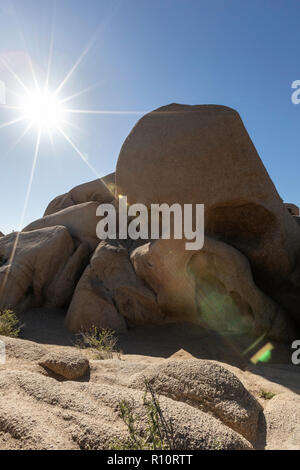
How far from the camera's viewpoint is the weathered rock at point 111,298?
273 inches

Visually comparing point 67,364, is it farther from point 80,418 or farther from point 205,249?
point 205,249

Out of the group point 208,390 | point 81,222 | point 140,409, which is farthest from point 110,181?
point 140,409

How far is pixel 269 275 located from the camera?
Answer: 6.76 m

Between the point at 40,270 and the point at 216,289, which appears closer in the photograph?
the point at 216,289

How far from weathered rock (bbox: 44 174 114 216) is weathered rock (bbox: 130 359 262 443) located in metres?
12.0

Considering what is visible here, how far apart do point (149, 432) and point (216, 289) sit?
4621 mm

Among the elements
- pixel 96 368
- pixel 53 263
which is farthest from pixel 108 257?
pixel 96 368

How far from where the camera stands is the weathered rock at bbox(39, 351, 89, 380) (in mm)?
2931

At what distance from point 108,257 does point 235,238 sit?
3270 mm

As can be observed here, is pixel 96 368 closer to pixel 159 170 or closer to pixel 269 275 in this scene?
pixel 159 170

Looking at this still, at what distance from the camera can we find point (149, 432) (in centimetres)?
185

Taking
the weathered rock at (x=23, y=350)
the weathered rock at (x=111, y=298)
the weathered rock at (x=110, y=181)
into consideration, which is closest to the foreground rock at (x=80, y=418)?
the weathered rock at (x=23, y=350)

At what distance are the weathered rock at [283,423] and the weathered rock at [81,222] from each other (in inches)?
298

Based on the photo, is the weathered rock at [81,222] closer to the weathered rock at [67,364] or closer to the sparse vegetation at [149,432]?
the weathered rock at [67,364]
